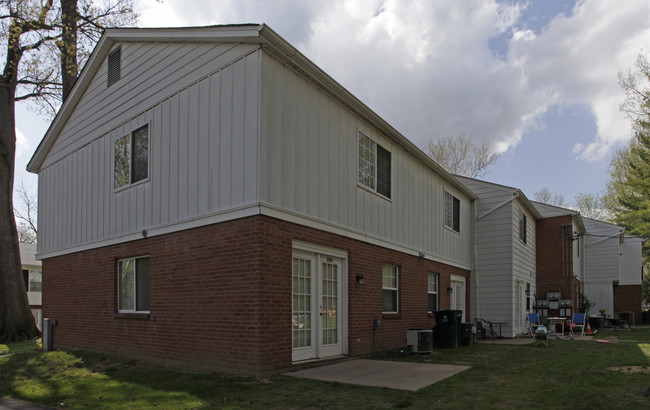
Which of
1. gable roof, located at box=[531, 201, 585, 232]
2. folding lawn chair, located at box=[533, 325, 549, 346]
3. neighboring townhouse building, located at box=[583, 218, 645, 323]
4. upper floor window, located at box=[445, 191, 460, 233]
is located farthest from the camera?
neighboring townhouse building, located at box=[583, 218, 645, 323]

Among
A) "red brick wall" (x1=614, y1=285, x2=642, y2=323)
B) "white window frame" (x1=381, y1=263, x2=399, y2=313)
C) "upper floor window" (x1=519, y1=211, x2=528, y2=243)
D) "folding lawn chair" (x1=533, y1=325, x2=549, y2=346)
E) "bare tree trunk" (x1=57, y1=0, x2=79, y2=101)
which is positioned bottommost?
"red brick wall" (x1=614, y1=285, x2=642, y2=323)

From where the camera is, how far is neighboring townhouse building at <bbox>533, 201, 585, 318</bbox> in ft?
76.1

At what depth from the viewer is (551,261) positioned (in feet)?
78.2

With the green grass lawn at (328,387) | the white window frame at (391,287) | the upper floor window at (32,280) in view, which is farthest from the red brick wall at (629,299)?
the upper floor window at (32,280)

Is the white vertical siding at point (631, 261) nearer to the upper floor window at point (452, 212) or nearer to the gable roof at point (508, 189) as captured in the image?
the gable roof at point (508, 189)

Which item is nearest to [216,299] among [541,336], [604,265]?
[541,336]

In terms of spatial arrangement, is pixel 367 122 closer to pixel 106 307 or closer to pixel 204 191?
pixel 204 191

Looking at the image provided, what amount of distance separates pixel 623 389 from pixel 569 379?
A: 3.73ft

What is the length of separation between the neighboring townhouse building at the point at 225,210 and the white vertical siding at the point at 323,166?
1.6 inches

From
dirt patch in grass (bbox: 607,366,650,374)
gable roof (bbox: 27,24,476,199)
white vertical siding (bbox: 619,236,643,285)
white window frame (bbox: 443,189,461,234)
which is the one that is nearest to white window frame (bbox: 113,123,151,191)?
gable roof (bbox: 27,24,476,199)

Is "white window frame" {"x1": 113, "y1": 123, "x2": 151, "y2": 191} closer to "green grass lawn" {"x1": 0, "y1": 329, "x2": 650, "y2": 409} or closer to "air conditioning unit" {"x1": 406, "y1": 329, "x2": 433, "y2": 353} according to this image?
"green grass lawn" {"x1": 0, "y1": 329, "x2": 650, "y2": 409}

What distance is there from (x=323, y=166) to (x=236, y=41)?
288 cm

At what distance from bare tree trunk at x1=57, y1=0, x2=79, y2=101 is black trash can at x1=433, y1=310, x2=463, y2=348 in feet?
50.7

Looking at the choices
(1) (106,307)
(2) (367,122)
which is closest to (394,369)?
(2) (367,122)
